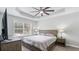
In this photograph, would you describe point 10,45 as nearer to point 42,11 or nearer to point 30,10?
point 30,10

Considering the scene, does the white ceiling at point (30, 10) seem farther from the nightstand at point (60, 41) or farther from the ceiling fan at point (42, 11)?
the nightstand at point (60, 41)

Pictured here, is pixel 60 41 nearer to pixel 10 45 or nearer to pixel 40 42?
pixel 40 42

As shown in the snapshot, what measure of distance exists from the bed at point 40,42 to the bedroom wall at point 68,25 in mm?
152

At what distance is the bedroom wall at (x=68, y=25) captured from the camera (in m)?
1.17

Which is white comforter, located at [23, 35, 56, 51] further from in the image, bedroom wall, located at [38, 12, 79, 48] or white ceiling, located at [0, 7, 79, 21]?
white ceiling, located at [0, 7, 79, 21]

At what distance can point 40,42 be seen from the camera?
118 centimetres

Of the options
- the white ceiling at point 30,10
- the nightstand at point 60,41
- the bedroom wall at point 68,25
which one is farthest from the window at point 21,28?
the nightstand at point 60,41

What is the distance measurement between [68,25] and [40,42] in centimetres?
60

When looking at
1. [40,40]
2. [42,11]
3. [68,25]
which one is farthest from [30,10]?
[68,25]

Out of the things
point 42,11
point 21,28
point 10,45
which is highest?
point 42,11

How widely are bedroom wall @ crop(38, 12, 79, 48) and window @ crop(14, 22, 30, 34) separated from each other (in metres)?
0.30

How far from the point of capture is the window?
1.23 meters

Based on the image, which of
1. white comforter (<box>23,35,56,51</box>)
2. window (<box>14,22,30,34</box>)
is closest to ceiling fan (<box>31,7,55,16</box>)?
window (<box>14,22,30,34</box>)

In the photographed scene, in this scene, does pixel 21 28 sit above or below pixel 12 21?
below
